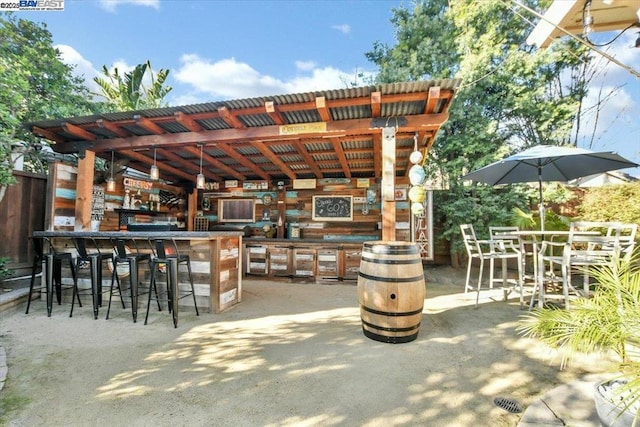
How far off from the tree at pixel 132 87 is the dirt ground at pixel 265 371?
925cm

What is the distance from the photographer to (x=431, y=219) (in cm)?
624

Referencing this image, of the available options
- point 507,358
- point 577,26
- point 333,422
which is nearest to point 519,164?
point 577,26

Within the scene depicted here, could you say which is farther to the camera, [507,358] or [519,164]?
[519,164]

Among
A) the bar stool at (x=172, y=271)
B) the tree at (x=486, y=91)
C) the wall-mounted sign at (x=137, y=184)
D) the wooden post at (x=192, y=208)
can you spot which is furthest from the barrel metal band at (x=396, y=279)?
the wooden post at (x=192, y=208)

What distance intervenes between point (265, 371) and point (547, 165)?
4.78m

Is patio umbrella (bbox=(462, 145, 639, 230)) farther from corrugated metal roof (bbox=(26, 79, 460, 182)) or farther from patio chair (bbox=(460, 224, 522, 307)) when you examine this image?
corrugated metal roof (bbox=(26, 79, 460, 182))

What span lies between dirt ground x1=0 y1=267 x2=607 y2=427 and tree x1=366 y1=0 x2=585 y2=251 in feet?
11.5

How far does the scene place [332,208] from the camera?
6668 mm

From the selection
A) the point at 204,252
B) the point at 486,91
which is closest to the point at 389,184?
the point at 204,252

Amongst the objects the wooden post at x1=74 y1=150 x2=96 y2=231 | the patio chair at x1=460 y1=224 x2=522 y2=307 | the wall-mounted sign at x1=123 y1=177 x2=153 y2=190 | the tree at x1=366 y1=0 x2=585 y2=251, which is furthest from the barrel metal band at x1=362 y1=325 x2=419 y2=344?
the wall-mounted sign at x1=123 y1=177 x2=153 y2=190

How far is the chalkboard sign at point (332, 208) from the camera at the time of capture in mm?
6582

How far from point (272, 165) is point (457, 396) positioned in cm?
536

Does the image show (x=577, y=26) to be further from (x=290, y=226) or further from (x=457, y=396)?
(x=290, y=226)

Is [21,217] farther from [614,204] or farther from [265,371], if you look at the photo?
[614,204]
